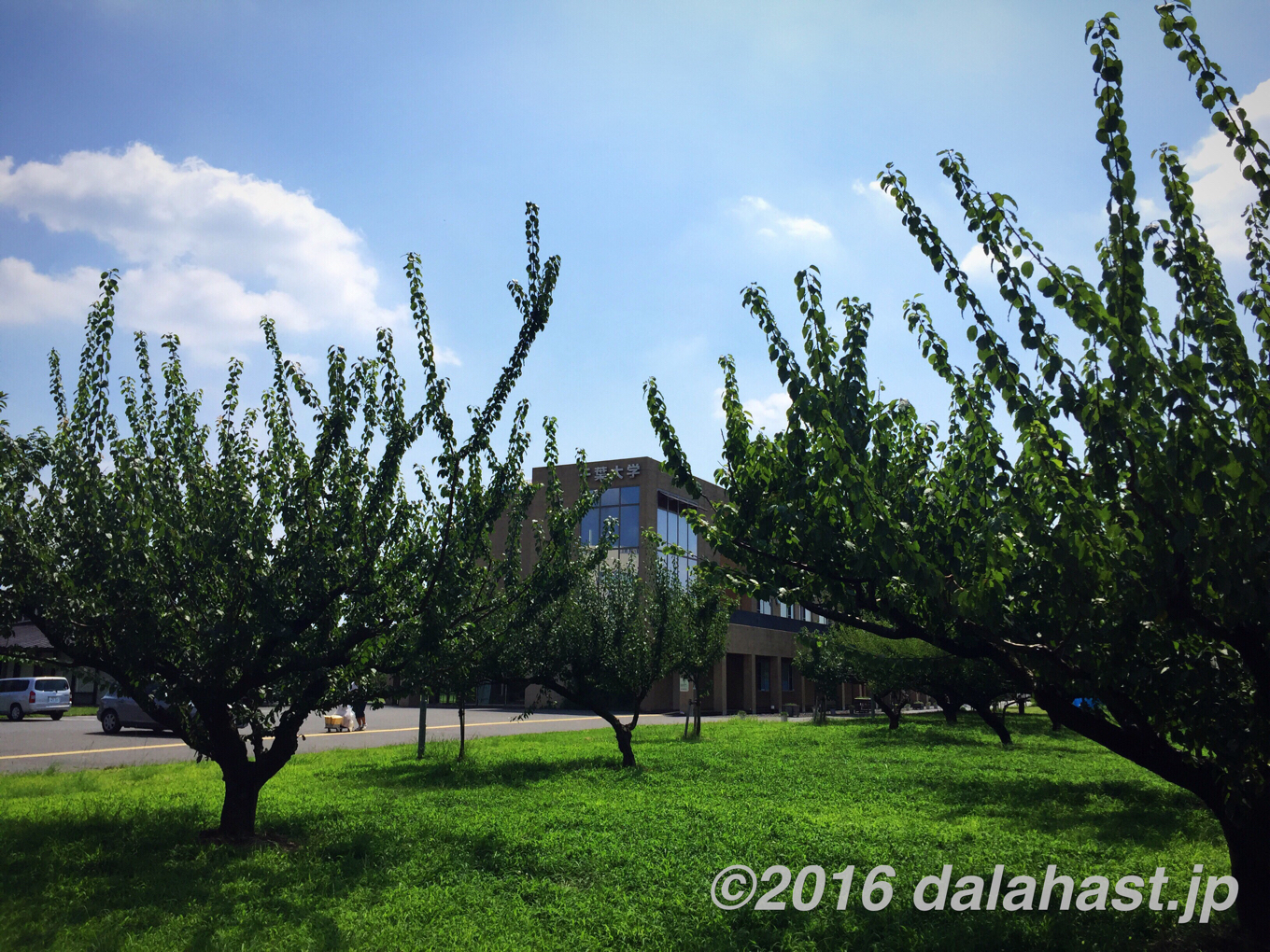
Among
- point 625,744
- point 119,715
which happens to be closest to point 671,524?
point 119,715

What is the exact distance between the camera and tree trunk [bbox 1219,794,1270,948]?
561 centimetres

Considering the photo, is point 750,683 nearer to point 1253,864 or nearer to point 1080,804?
point 1080,804

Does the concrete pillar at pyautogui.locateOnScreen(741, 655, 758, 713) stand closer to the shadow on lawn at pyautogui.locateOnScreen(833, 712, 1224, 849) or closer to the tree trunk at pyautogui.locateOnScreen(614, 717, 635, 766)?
the shadow on lawn at pyautogui.locateOnScreen(833, 712, 1224, 849)

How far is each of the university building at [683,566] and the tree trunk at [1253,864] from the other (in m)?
35.2

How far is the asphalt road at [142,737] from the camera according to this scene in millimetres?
17453

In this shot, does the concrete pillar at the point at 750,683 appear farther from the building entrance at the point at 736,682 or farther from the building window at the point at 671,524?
the building window at the point at 671,524

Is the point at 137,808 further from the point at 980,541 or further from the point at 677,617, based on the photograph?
the point at 677,617

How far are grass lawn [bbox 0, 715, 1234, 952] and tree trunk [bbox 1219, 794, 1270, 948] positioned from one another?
66 cm

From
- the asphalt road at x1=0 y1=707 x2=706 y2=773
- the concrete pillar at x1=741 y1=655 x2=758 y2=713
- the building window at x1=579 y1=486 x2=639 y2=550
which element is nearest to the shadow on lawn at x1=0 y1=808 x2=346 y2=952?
the asphalt road at x1=0 y1=707 x2=706 y2=773

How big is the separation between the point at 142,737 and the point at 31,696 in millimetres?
8405

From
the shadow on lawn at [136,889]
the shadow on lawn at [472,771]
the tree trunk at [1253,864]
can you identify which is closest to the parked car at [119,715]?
the shadow on lawn at [472,771]

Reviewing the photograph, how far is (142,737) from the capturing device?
23.4 metres

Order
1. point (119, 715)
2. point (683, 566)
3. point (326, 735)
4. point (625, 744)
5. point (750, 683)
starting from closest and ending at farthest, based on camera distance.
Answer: point (625, 744), point (119, 715), point (326, 735), point (683, 566), point (750, 683)

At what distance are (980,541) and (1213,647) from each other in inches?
64.8
